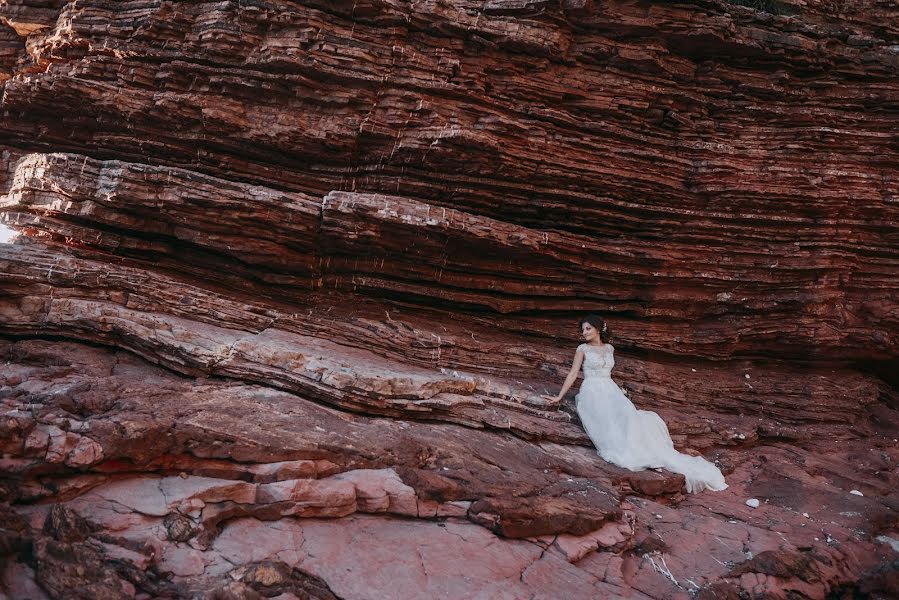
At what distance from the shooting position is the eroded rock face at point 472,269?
6.27 m

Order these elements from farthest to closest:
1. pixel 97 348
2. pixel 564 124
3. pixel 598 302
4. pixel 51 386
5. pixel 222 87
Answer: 1. pixel 598 302
2. pixel 564 124
3. pixel 222 87
4. pixel 97 348
5. pixel 51 386

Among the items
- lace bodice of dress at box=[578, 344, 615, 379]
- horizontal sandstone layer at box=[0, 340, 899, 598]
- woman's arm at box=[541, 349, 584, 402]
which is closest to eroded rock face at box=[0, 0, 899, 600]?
horizontal sandstone layer at box=[0, 340, 899, 598]

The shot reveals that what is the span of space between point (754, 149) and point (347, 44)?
8.29 meters

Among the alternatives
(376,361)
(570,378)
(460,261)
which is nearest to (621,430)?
(570,378)

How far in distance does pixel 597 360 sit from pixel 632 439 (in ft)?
5.27

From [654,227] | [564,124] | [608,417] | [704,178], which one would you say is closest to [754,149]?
[704,178]

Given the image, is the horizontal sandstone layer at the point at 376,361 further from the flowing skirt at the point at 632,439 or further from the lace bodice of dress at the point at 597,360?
the lace bodice of dress at the point at 597,360

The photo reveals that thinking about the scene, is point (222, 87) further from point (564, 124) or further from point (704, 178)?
point (704, 178)

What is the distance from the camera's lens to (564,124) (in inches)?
439

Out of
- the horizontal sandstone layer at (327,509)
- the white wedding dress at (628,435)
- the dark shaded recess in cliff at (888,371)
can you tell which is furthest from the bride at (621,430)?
the dark shaded recess in cliff at (888,371)

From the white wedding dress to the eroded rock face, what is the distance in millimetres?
328

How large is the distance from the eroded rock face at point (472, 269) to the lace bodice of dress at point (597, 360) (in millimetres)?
675

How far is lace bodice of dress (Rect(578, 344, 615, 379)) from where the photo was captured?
32.0ft

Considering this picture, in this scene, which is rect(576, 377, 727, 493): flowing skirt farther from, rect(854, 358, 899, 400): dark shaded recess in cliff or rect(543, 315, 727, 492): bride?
rect(854, 358, 899, 400): dark shaded recess in cliff
